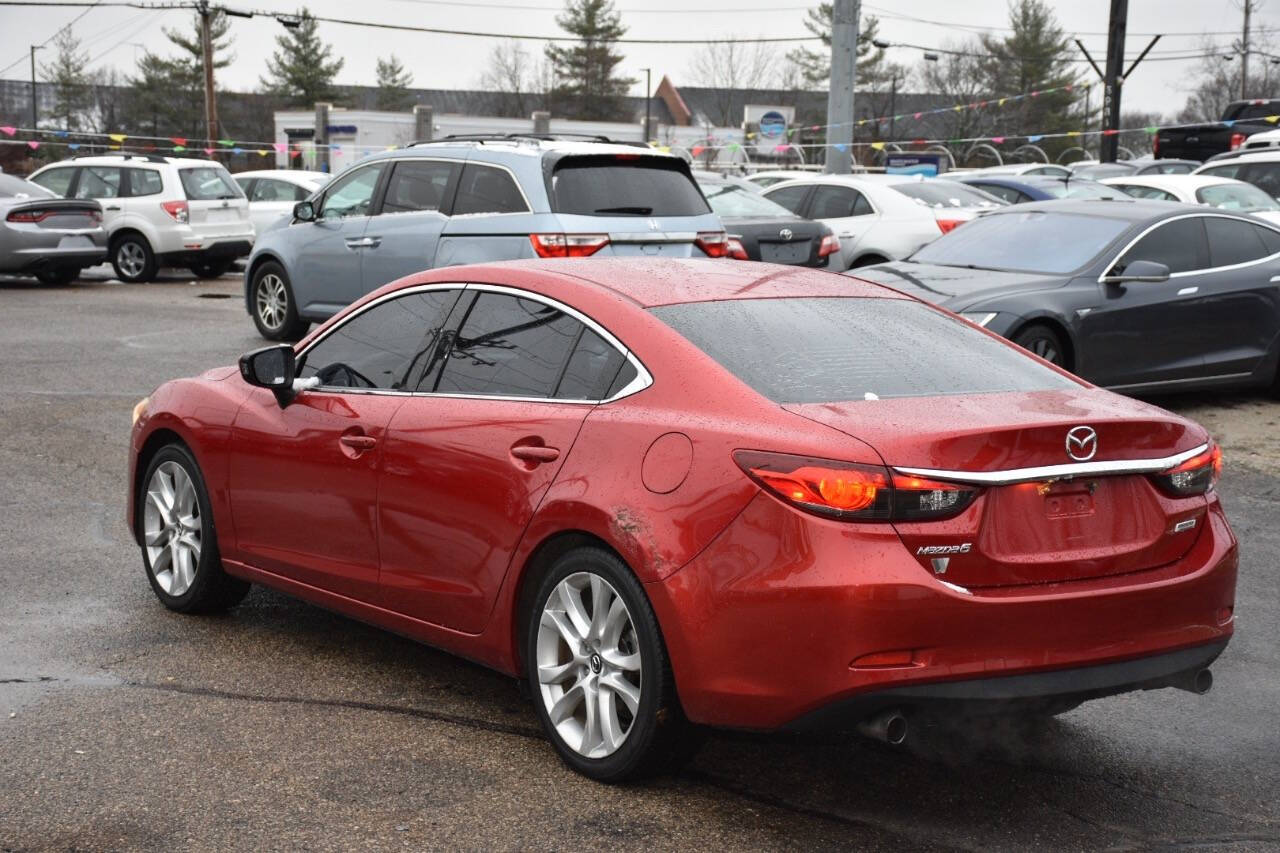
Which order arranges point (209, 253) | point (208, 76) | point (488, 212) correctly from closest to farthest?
1. point (488, 212)
2. point (209, 253)
3. point (208, 76)

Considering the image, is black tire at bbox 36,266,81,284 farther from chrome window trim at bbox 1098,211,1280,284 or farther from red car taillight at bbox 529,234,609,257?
chrome window trim at bbox 1098,211,1280,284

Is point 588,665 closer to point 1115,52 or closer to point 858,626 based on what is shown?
point 858,626

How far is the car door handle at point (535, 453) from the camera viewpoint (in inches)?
181

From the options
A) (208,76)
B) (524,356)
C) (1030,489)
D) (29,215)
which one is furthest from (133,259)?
(208,76)

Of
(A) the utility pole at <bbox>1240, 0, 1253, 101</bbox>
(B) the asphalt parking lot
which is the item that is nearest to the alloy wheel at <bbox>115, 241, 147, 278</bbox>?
(B) the asphalt parking lot

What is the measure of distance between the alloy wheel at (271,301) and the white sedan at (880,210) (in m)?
5.98

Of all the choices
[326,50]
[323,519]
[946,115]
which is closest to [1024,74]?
[946,115]

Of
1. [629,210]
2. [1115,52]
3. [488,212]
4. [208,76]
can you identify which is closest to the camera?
[629,210]

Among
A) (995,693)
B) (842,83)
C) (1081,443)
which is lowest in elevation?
(995,693)

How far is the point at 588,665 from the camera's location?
4496 millimetres

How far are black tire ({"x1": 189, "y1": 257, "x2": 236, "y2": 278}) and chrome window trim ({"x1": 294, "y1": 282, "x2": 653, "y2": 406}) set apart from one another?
17260 millimetres

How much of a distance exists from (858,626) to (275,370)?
2606mm

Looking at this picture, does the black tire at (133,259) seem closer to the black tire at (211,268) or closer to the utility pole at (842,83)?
the black tire at (211,268)

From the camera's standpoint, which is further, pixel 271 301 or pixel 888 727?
pixel 271 301
